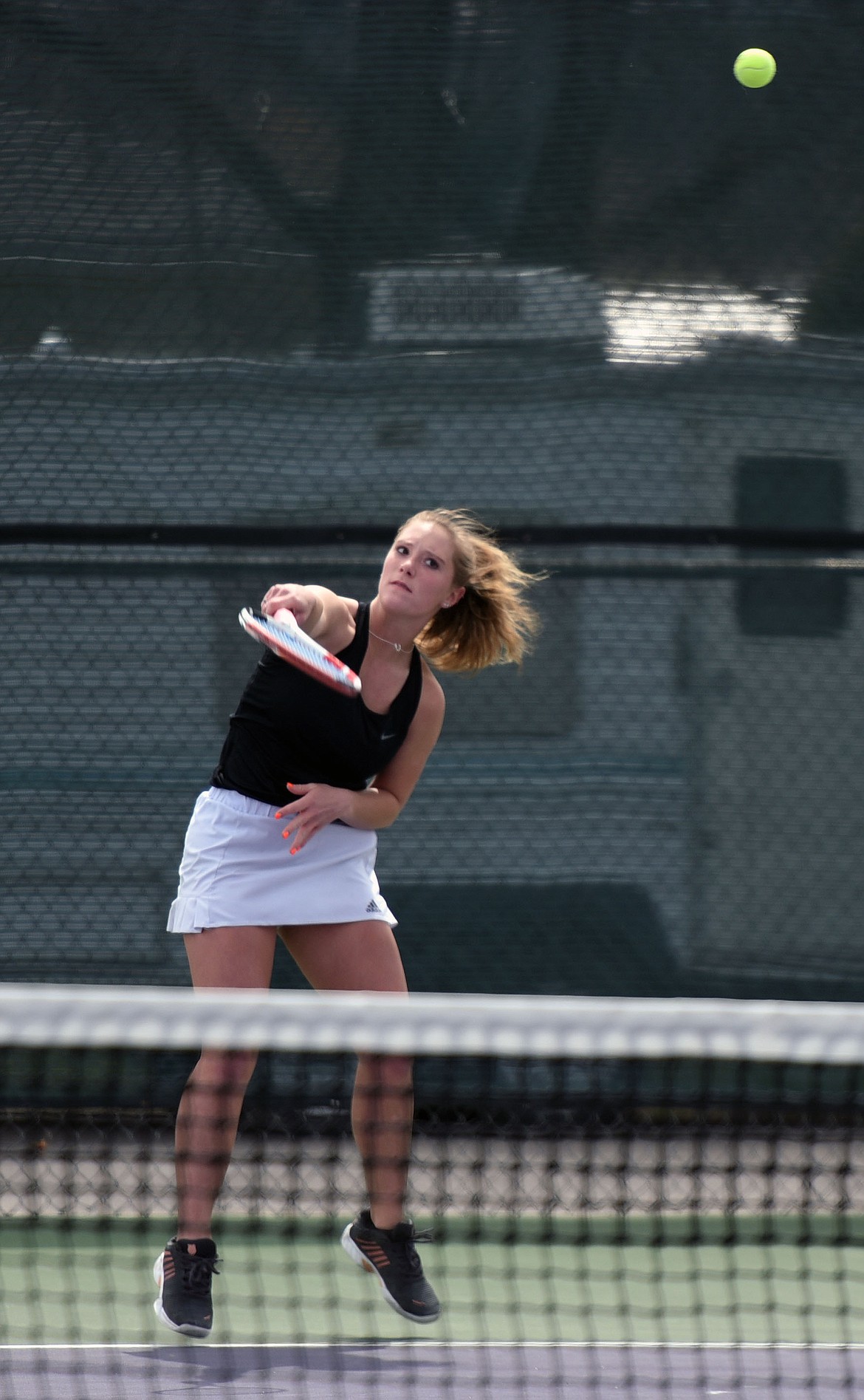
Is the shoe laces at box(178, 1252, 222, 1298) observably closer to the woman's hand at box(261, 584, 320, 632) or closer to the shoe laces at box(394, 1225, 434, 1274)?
the shoe laces at box(394, 1225, 434, 1274)

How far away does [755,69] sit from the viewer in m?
4.17

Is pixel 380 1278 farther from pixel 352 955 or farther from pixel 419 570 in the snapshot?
pixel 419 570

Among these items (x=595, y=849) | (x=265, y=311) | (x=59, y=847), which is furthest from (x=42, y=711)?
(x=595, y=849)

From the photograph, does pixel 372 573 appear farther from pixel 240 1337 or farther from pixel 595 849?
pixel 240 1337

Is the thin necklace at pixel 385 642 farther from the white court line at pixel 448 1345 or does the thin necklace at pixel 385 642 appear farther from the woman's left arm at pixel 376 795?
the white court line at pixel 448 1345

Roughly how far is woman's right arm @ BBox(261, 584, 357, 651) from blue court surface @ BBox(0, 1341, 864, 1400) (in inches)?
44.9

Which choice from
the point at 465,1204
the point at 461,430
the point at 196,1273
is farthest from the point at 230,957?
the point at 461,430

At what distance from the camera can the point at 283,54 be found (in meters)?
4.19

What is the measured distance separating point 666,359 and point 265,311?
1.02 meters

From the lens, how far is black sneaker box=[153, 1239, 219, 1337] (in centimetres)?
243

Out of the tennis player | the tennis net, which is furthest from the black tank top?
the tennis net

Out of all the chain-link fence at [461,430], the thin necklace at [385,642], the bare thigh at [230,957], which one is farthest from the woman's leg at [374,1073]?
the chain-link fence at [461,430]

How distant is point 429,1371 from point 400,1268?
160mm

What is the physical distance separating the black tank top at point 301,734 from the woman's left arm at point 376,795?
0.12 ft
